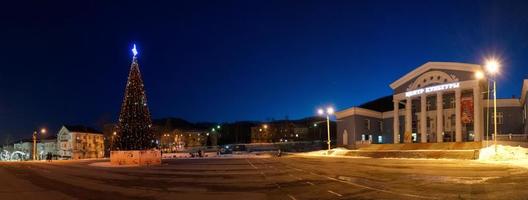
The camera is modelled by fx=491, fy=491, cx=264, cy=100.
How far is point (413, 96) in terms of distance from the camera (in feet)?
231

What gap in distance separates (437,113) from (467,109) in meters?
4.39

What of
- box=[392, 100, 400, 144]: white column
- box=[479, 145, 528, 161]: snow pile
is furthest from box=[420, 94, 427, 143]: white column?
box=[479, 145, 528, 161]: snow pile

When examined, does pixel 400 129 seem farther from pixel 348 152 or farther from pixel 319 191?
pixel 319 191

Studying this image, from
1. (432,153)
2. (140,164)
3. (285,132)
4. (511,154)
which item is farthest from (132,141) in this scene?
(285,132)

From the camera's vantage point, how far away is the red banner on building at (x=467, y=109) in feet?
205

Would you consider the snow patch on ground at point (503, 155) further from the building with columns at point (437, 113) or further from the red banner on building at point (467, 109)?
the red banner on building at point (467, 109)

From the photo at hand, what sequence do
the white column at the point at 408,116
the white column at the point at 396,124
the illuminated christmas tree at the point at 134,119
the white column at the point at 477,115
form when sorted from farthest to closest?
the white column at the point at 396,124 → the white column at the point at 408,116 → the white column at the point at 477,115 → the illuminated christmas tree at the point at 134,119

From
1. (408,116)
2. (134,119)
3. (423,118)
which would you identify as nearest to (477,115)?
(423,118)

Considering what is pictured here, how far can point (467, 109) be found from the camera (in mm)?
62844

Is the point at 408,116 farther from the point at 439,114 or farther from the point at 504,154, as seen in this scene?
the point at 504,154

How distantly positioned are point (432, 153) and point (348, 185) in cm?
3019

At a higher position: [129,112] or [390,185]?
[129,112]

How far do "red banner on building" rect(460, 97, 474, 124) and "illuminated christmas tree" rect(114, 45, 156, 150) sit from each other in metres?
40.5

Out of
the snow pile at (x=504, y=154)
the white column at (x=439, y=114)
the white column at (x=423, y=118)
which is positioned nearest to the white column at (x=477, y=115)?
the white column at (x=439, y=114)
